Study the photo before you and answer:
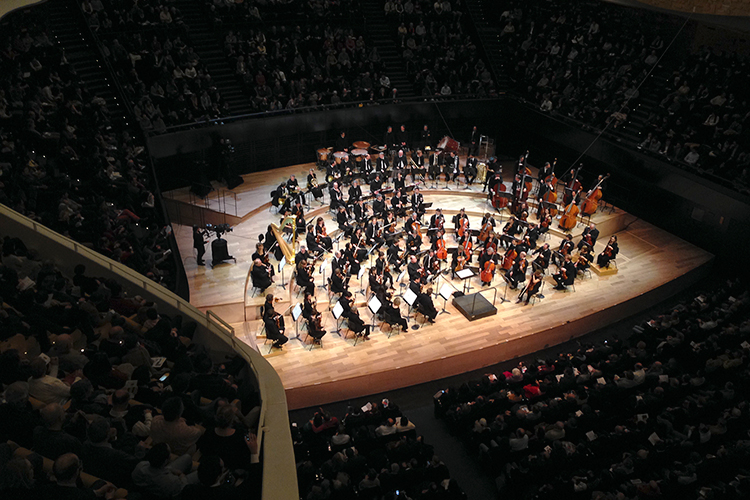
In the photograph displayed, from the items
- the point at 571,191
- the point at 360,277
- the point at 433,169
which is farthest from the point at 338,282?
the point at 571,191

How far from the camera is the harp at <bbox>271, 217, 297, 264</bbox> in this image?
15.4 meters

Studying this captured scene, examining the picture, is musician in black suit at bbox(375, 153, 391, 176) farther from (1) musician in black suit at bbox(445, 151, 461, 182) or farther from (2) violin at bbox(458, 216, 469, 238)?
(2) violin at bbox(458, 216, 469, 238)

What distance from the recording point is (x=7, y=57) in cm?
1323

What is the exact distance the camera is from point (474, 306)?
14102 mm

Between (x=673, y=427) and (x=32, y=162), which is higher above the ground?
(x=32, y=162)

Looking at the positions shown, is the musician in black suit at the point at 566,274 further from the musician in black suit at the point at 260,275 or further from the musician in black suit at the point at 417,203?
the musician in black suit at the point at 260,275

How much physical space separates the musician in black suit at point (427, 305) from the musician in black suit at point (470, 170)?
7.83 m

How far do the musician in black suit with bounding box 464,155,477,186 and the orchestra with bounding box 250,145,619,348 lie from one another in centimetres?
4

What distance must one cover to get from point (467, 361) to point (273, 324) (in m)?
4.19

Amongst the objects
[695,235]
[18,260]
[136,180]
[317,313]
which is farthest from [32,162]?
[695,235]

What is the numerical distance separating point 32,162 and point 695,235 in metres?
17.1

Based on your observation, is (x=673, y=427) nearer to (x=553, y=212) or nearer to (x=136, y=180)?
(x=553, y=212)

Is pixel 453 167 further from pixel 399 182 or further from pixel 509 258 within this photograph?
pixel 509 258

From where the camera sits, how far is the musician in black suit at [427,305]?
1348 cm
